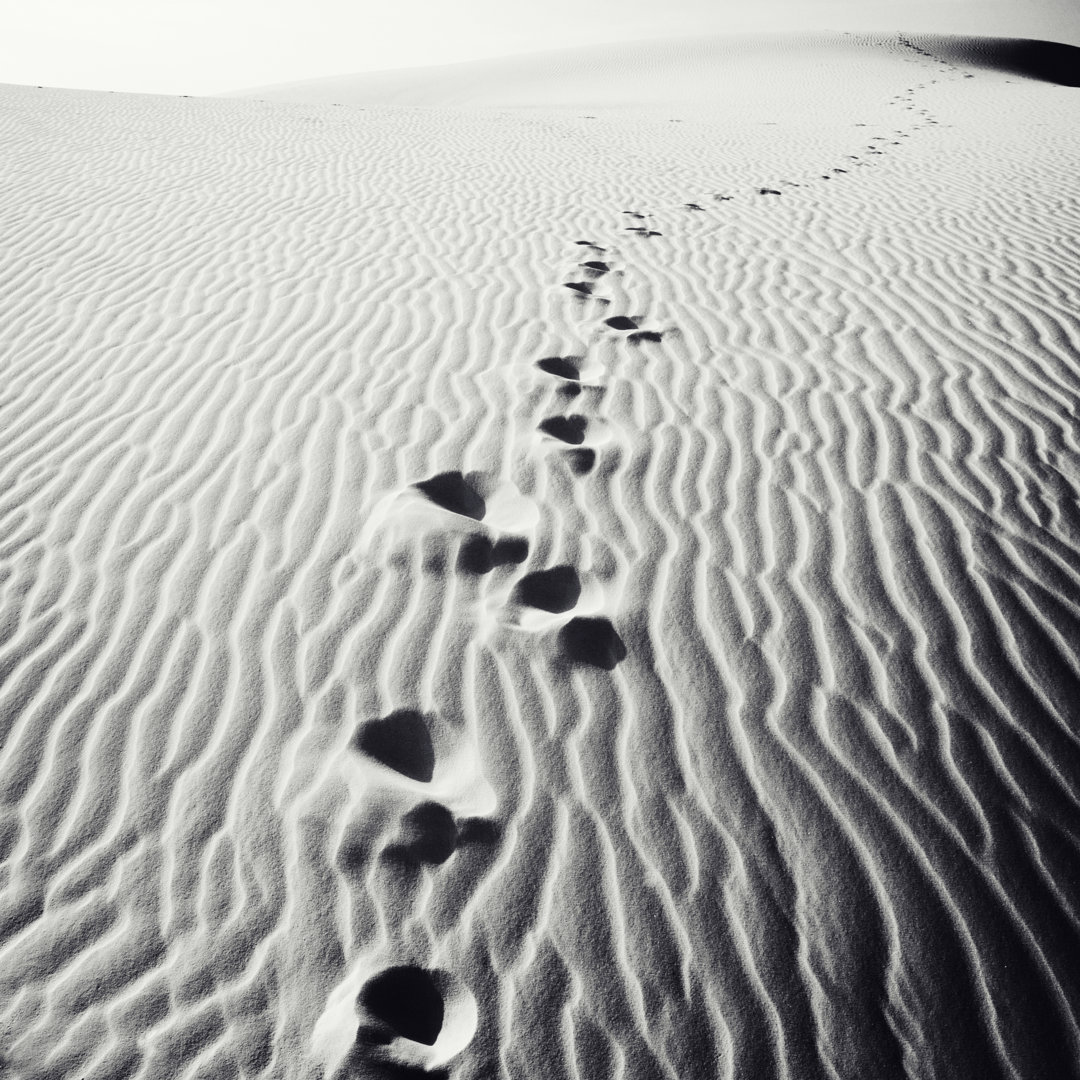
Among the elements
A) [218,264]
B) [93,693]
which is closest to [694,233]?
[218,264]

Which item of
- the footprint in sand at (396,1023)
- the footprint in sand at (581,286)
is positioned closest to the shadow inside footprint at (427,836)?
the footprint in sand at (396,1023)

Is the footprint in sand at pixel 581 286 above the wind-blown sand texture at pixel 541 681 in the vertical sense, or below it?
above

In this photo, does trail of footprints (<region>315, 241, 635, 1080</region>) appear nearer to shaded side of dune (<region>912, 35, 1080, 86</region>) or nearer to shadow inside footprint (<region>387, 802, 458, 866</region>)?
shadow inside footprint (<region>387, 802, 458, 866</region>)

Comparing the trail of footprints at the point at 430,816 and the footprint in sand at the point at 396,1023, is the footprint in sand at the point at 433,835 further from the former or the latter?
the footprint in sand at the point at 396,1023

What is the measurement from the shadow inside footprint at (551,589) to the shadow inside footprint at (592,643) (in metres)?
0.13

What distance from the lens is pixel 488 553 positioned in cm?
308

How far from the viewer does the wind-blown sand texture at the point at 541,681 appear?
193cm

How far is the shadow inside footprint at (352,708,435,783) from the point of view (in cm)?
239

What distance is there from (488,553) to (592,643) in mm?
639

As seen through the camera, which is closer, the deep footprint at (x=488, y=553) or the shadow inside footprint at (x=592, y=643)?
the shadow inside footprint at (x=592, y=643)

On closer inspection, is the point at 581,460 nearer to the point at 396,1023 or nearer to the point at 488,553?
the point at 488,553

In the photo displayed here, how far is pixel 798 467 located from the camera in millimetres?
A: 3494

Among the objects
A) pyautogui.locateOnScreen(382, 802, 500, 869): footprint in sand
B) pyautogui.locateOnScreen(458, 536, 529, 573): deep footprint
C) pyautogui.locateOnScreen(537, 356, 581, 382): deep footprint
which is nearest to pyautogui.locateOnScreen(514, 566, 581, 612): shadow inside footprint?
pyautogui.locateOnScreen(458, 536, 529, 573): deep footprint

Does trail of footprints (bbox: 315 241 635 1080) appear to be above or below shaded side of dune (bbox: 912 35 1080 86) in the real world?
below
